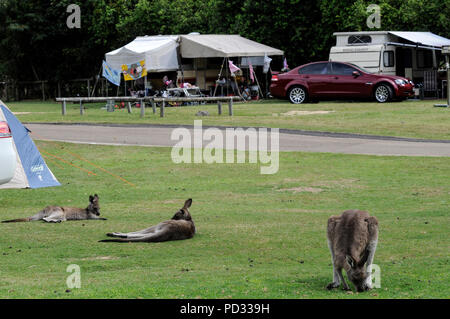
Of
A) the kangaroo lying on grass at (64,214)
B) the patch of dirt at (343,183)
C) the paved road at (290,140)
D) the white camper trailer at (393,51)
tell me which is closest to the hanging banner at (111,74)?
the white camper trailer at (393,51)

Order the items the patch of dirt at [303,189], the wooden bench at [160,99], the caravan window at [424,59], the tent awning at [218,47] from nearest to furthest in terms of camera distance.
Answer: the patch of dirt at [303,189] < the wooden bench at [160,99] < the caravan window at [424,59] < the tent awning at [218,47]

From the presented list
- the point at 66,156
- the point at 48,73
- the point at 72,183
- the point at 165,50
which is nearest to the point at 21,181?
the point at 72,183

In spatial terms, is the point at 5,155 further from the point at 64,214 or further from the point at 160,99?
the point at 160,99

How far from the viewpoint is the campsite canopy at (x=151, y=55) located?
123 feet

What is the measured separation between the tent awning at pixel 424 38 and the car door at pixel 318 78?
3694 mm

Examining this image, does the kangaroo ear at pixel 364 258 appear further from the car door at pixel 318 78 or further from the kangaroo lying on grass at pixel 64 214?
the car door at pixel 318 78

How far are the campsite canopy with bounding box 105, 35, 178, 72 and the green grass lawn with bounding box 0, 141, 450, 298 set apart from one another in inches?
707

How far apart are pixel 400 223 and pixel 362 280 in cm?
436

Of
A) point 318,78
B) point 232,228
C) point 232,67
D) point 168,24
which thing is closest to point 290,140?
point 232,228

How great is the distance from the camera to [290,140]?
2245 centimetres

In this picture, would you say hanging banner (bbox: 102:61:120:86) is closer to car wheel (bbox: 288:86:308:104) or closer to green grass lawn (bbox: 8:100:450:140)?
green grass lawn (bbox: 8:100:450:140)

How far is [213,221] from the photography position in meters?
11.9

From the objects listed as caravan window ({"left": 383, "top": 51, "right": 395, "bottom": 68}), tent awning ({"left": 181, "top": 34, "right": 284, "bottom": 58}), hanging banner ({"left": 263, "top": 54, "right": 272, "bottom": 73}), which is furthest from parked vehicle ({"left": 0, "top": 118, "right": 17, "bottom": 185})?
hanging banner ({"left": 263, "top": 54, "right": 272, "bottom": 73})
